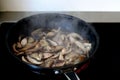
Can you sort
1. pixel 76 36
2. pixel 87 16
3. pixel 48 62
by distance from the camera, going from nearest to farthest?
1. pixel 48 62
2. pixel 76 36
3. pixel 87 16

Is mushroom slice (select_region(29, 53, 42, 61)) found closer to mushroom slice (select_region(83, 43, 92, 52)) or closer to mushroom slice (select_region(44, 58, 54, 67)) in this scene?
mushroom slice (select_region(44, 58, 54, 67))

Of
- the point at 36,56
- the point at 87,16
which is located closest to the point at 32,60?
the point at 36,56

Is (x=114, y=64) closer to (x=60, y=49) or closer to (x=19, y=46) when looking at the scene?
(x=60, y=49)

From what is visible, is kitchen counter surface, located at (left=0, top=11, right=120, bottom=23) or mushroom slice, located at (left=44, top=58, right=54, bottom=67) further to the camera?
kitchen counter surface, located at (left=0, top=11, right=120, bottom=23)

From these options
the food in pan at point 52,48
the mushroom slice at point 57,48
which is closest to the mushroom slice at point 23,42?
the food in pan at point 52,48

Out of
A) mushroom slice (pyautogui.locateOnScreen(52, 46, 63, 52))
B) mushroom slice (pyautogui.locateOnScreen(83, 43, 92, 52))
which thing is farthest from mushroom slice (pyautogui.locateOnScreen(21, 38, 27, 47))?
mushroom slice (pyautogui.locateOnScreen(83, 43, 92, 52))

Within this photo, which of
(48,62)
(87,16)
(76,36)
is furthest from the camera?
(87,16)

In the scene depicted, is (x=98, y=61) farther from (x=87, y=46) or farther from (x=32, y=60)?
(x=32, y=60)

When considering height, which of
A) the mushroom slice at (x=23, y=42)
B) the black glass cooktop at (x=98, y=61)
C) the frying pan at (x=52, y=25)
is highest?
the frying pan at (x=52, y=25)

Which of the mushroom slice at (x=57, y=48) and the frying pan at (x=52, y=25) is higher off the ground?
the frying pan at (x=52, y=25)

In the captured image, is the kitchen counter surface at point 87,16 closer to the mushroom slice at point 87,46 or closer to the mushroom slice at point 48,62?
the mushroom slice at point 87,46
